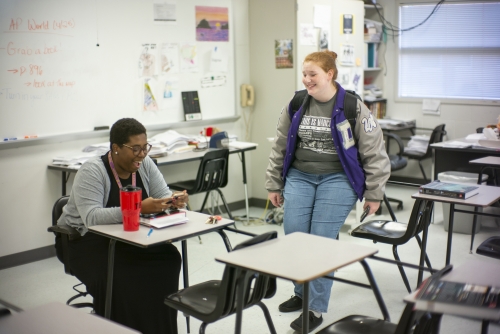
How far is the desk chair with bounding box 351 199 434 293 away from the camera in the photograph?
3.53 m

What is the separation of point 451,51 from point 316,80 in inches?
173

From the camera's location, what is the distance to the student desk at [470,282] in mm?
1764

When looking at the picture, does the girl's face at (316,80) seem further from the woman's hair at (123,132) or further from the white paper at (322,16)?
the white paper at (322,16)

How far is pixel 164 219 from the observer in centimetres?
282

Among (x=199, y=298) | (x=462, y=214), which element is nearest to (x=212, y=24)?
(x=462, y=214)

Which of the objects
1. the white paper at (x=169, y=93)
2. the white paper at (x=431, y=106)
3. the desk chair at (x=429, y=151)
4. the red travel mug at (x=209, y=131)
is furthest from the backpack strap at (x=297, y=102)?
the white paper at (x=431, y=106)

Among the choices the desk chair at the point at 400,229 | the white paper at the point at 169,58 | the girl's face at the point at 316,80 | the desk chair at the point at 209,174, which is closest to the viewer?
the girl's face at the point at 316,80

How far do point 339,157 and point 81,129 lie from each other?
7.80 feet

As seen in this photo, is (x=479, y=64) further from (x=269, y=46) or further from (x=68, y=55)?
(x=68, y=55)

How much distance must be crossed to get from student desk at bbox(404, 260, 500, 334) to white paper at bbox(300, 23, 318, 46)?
3.69 m

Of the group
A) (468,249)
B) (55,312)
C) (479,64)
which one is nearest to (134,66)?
(468,249)

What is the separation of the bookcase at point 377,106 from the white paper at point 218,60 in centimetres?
209

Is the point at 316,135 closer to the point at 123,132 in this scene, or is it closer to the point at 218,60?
the point at 123,132

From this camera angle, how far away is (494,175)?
505 centimetres
